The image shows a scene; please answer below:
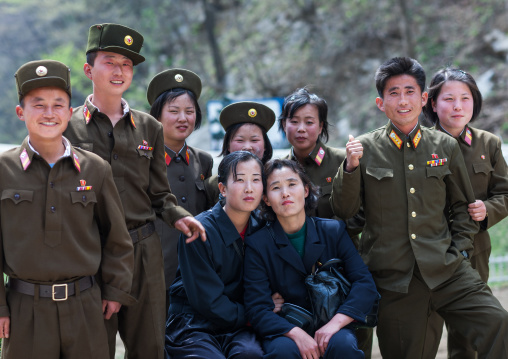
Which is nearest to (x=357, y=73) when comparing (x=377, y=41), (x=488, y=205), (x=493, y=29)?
(x=377, y=41)

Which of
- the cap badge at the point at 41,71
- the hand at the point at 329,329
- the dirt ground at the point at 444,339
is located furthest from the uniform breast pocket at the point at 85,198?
the dirt ground at the point at 444,339

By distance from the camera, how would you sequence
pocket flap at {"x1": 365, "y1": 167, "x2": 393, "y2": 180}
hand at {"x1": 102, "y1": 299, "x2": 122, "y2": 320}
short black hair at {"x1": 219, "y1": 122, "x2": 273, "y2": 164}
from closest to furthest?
hand at {"x1": 102, "y1": 299, "x2": 122, "y2": 320} < pocket flap at {"x1": 365, "y1": 167, "x2": 393, "y2": 180} < short black hair at {"x1": 219, "y1": 122, "x2": 273, "y2": 164}

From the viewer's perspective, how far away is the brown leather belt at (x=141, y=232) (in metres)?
3.35

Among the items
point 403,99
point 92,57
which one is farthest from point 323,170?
point 92,57

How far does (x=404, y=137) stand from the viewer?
12.3 feet

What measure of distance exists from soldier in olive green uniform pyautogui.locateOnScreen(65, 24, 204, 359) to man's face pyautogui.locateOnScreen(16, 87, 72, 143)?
348 millimetres

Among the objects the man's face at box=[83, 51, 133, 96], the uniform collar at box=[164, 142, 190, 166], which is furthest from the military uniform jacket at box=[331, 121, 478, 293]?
the man's face at box=[83, 51, 133, 96]

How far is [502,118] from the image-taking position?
1134 centimetres

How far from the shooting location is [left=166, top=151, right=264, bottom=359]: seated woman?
3318 millimetres

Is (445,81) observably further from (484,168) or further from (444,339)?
(444,339)

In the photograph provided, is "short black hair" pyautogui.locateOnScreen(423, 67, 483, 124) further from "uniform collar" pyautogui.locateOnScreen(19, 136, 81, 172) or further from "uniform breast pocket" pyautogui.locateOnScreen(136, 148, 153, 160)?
"uniform collar" pyautogui.locateOnScreen(19, 136, 81, 172)

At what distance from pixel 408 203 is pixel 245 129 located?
1276 millimetres

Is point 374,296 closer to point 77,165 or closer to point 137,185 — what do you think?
point 137,185

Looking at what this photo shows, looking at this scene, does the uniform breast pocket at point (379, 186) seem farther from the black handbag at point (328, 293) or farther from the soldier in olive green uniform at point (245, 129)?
the soldier in olive green uniform at point (245, 129)
